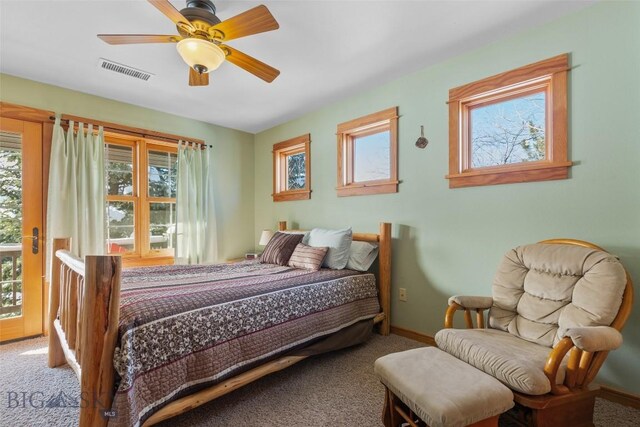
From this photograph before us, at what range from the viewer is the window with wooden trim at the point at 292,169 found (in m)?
3.82

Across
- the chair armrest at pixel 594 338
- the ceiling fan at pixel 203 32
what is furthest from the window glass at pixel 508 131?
the ceiling fan at pixel 203 32

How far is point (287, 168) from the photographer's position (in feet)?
14.1

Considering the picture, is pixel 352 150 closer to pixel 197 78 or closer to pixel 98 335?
pixel 197 78

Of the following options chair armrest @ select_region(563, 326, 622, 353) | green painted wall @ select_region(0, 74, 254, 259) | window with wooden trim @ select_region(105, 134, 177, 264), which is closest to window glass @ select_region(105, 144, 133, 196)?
window with wooden trim @ select_region(105, 134, 177, 264)

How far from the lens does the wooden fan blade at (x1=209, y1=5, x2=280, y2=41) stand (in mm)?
1567

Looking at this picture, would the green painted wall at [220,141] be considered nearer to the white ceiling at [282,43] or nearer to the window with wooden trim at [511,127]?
the white ceiling at [282,43]

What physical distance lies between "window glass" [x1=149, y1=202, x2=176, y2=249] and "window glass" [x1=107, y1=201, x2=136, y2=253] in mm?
201

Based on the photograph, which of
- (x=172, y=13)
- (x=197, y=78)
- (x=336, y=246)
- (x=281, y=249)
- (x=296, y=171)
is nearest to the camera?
(x=172, y=13)

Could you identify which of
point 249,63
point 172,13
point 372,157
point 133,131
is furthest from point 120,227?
point 372,157

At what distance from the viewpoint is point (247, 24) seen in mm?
1658

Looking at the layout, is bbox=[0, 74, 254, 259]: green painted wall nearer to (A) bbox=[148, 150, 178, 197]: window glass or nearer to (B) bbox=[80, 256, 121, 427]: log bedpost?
(A) bbox=[148, 150, 178, 197]: window glass

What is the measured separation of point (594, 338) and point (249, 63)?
2.45 meters

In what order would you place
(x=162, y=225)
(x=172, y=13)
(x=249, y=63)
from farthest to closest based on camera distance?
(x=162, y=225), (x=249, y=63), (x=172, y=13)

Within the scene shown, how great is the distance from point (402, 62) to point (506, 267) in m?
1.88
